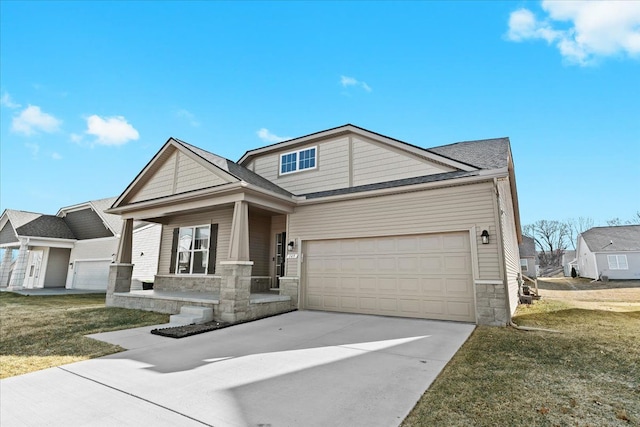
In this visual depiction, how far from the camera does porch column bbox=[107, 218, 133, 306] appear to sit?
35.3 ft

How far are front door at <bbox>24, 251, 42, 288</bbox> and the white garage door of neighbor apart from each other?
2.74 meters

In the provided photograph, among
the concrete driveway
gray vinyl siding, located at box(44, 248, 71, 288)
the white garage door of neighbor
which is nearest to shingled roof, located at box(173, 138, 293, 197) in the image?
the concrete driveway

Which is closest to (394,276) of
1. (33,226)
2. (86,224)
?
(86,224)

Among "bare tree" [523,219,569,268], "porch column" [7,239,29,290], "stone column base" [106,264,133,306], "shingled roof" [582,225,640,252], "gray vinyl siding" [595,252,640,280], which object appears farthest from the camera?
"bare tree" [523,219,569,268]

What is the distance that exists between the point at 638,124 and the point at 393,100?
1367cm

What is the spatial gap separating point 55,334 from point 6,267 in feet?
69.9

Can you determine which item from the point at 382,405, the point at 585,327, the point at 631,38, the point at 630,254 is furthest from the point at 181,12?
the point at 630,254

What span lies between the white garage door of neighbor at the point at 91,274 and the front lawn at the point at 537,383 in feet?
65.4

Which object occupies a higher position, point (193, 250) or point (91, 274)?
point (193, 250)

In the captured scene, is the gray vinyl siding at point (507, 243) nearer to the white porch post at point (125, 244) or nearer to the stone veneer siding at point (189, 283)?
the stone veneer siding at point (189, 283)

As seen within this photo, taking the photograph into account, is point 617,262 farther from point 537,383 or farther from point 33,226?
point 33,226

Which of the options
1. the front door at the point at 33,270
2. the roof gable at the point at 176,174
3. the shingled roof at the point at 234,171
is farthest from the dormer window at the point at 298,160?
the front door at the point at 33,270

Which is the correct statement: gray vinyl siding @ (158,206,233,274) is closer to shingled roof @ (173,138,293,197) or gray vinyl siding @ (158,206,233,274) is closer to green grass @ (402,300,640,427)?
shingled roof @ (173,138,293,197)

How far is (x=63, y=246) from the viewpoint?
19656 mm
